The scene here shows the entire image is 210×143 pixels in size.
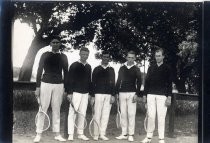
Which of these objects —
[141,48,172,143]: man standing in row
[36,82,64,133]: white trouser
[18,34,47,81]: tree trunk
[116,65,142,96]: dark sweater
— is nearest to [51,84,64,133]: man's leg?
[36,82,64,133]: white trouser

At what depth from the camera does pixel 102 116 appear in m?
4.04

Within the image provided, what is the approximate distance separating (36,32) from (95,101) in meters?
0.91

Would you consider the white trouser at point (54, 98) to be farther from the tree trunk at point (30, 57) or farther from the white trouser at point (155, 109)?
the white trouser at point (155, 109)

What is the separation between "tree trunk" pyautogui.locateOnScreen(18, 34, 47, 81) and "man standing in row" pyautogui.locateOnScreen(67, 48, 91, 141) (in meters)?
0.38

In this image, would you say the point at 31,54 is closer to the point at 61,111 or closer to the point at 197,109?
the point at 61,111

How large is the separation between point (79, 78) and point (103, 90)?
0.27 metres

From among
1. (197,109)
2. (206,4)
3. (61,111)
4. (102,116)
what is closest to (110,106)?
(102,116)

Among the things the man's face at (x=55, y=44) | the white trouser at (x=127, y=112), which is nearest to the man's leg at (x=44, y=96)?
the man's face at (x=55, y=44)

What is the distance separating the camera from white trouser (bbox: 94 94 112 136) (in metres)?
4.03

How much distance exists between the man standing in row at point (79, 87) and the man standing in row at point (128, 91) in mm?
321

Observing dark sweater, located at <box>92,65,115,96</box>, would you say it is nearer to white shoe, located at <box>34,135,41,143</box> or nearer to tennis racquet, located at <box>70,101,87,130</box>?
tennis racquet, located at <box>70,101,87,130</box>

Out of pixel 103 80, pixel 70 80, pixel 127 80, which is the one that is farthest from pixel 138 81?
pixel 70 80

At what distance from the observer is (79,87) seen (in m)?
4.05

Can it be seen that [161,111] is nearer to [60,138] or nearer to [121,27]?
[121,27]
